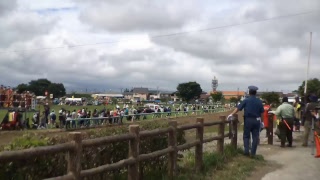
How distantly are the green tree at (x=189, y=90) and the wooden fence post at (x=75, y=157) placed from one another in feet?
428

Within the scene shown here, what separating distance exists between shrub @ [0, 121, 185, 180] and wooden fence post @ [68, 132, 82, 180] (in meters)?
0.34

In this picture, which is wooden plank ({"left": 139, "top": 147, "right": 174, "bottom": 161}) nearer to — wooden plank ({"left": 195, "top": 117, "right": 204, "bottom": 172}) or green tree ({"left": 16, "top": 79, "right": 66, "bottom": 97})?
wooden plank ({"left": 195, "top": 117, "right": 204, "bottom": 172})

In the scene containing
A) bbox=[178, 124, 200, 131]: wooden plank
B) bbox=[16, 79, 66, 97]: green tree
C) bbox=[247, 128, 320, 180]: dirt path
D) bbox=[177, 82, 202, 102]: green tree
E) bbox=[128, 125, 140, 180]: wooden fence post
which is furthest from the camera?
bbox=[177, 82, 202, 102]: green tree

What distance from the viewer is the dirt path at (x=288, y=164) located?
9.25 metres

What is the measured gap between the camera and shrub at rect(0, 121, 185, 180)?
15.8 ft

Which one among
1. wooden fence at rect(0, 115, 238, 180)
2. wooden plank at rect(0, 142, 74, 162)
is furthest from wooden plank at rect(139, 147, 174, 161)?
wooden plank at rect(0, 142, 74, 162)

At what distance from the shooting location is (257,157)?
1120 cm

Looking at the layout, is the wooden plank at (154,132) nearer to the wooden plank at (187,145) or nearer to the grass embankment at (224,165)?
the wooden plank at (187,145)

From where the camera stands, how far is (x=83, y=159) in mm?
5840

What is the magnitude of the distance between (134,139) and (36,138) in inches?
57.1

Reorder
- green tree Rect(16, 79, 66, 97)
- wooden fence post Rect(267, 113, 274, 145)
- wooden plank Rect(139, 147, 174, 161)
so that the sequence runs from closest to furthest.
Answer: wooden plank Rect(139, 147, 174, 161) < wooden fence post Rect(267, 113, 274, 145) < green tree Rect(16, 79, 66, 97)

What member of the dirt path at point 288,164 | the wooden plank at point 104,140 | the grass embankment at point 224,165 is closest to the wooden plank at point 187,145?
the grass embankment at point 224,165

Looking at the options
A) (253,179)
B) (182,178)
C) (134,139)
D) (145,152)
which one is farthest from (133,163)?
Result: (253,179)

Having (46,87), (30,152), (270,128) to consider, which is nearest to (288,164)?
(270,128)
